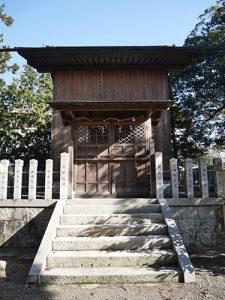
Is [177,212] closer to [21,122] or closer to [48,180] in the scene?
[48,180]

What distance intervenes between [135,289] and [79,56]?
8.17m

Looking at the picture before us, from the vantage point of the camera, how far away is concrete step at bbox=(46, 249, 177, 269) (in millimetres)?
5145

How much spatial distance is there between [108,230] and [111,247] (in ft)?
1.60

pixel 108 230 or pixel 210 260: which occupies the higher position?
pixel 108 230

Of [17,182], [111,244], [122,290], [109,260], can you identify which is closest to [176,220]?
[111,244]

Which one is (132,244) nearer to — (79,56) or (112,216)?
(112,216)

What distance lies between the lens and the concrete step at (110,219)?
254 inches

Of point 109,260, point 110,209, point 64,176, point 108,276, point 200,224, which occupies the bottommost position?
point 108,276

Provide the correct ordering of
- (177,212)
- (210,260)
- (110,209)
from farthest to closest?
(177,212) → (110,209) → (210,260)

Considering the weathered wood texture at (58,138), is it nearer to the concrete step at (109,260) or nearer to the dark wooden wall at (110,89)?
the dark wooden wall at (110,89)

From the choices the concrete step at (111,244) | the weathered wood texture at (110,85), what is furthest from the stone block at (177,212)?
the weathered wood texture at (110,85)

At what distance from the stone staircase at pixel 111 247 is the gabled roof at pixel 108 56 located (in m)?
5.78

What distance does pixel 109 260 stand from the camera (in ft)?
17.1

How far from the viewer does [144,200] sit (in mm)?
7359
